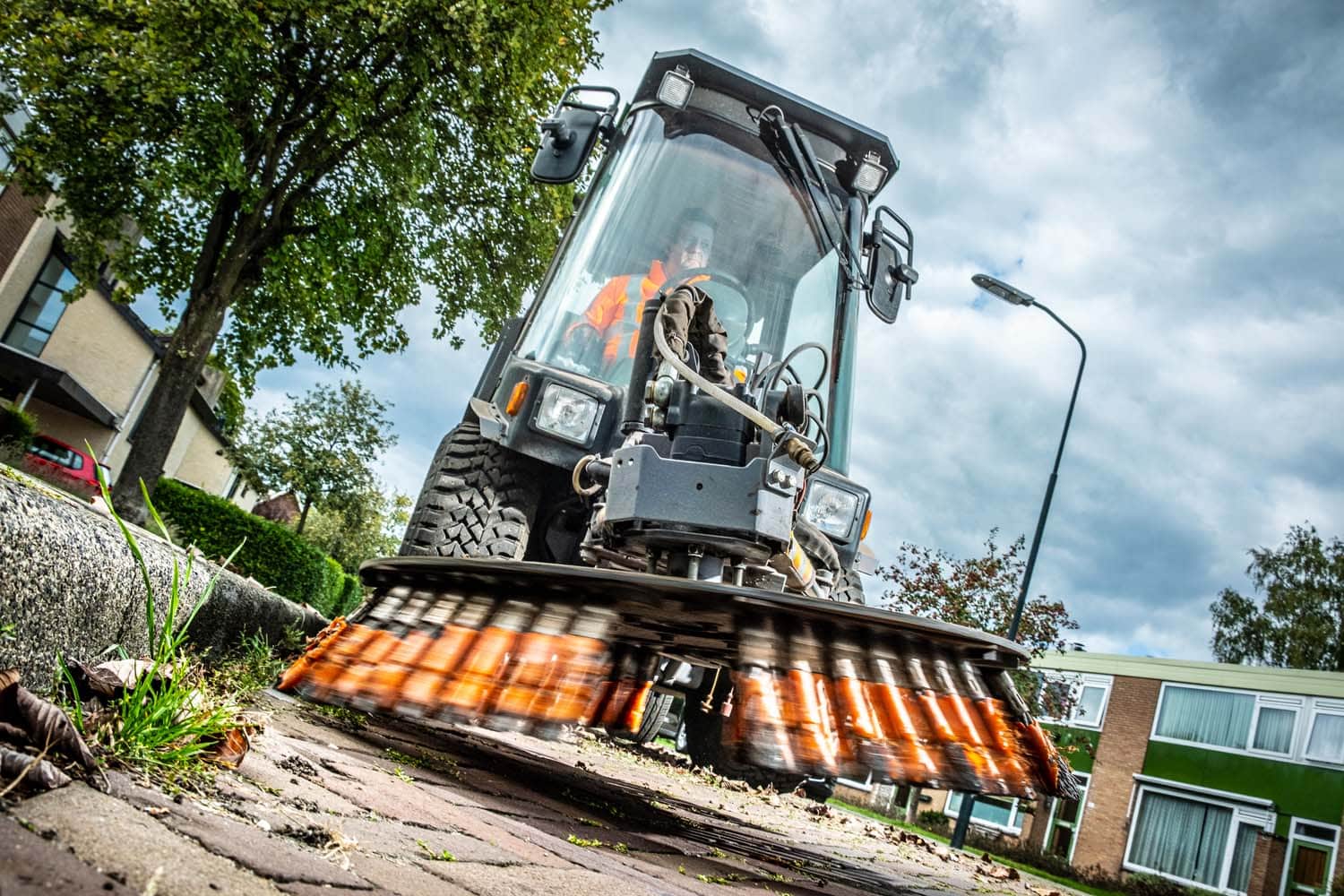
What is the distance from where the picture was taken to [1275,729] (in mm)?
24125

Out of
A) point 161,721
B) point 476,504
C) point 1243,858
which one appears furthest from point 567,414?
point 1243,858

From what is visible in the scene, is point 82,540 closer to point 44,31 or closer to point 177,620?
point 177,620

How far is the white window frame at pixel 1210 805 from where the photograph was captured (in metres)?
23.4

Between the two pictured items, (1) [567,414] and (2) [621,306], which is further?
(2) [621,306]

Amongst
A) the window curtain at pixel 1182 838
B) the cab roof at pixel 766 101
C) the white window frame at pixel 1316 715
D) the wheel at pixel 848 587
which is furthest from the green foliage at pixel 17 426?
the white window frame at pixel 1316 715

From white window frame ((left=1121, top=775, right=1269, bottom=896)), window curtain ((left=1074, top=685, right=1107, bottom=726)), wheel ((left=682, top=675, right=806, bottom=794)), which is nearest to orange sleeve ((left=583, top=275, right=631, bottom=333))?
wheel ((left=682, top=675, right=806, bottom=794))

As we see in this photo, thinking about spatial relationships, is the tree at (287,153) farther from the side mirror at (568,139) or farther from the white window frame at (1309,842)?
the white window frame at (1309,842)

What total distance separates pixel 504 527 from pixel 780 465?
5.60ft

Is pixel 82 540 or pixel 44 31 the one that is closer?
pixel 82 540

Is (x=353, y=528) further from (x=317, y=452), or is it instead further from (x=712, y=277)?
(x=712, y=277)

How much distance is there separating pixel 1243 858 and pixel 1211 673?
16.0ft

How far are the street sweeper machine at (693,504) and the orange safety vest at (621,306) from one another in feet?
0.05

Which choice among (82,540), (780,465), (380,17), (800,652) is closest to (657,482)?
(780,465)

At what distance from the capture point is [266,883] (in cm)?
120
